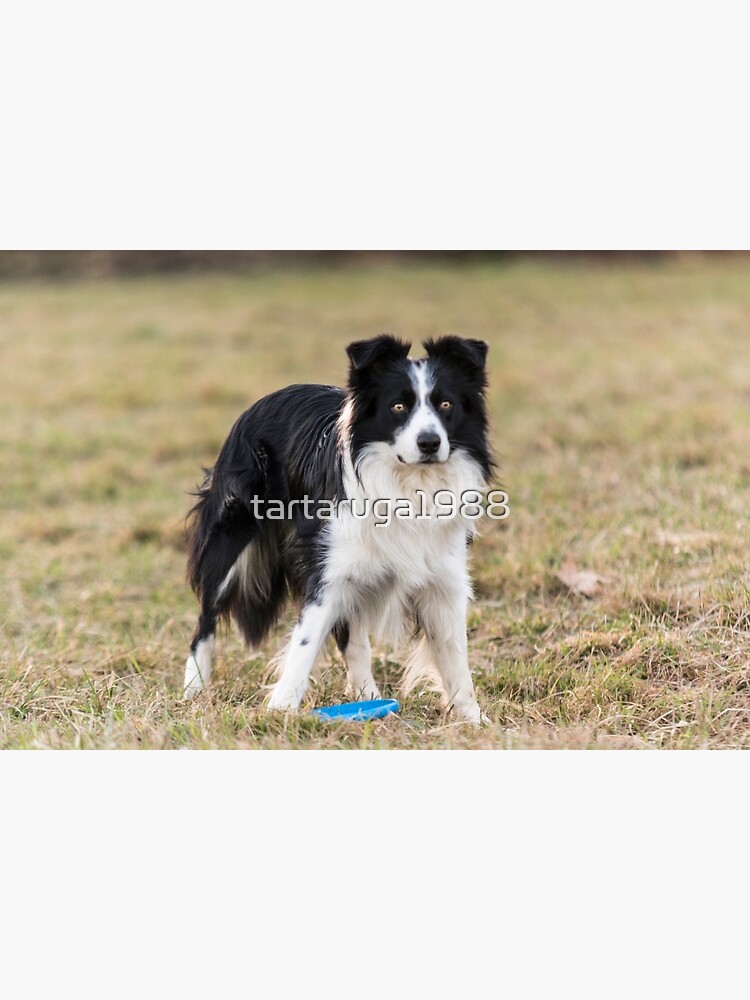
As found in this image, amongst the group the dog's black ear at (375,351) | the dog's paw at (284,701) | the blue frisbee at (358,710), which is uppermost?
the dog's black ear at (375,351)

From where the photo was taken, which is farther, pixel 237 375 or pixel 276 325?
pixel 276 325

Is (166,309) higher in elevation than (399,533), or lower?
higher

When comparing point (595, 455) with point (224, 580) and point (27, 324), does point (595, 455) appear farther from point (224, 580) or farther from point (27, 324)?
point (27, 324)

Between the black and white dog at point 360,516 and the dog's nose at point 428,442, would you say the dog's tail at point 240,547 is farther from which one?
the dog's nose at point 428,442

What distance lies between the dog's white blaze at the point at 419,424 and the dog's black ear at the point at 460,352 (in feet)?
0.32

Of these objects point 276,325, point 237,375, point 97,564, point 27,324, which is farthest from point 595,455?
point 27,324

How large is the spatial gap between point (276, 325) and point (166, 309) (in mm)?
1390

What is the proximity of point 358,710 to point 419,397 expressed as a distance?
1.51 m

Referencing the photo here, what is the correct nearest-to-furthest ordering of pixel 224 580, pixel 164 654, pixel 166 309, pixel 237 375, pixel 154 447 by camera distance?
pixel 224 580
pixel 164 654
pixel 154 447
pixel 237 375
pixel 166 309

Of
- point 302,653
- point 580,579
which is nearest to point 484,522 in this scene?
point 580,579

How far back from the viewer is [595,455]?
30.3 feet

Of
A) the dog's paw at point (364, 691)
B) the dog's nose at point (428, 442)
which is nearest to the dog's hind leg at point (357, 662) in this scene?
the dog's paw at point (364, 691)

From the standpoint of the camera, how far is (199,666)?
225 inches

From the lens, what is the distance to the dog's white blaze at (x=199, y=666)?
18.6ft
